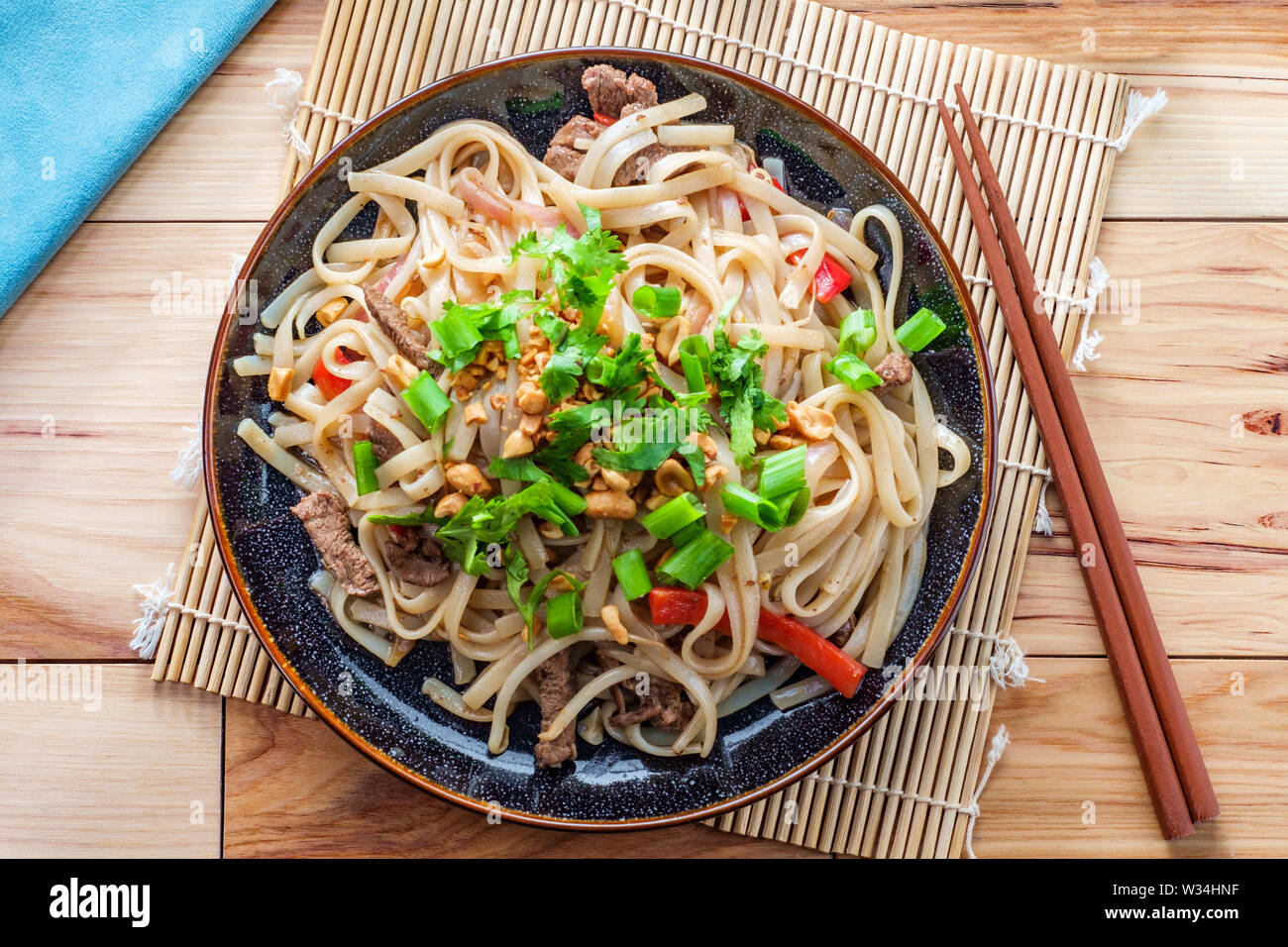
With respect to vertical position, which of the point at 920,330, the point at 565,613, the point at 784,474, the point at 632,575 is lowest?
the point at 565,613

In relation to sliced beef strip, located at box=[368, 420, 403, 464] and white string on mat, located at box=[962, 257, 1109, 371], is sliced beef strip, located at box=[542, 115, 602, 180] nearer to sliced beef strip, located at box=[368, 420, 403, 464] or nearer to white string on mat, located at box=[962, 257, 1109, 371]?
sliced beef strip, located at box=[368, 420, 403, 464]

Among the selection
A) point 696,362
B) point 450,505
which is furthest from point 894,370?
point 450,505

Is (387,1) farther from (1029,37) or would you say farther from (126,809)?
(126,809)

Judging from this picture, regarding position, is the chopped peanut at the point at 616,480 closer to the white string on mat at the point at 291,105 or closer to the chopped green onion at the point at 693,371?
the chopped green onion at the point at 693,371

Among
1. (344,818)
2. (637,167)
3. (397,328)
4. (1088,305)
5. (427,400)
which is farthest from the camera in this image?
(1088,305)

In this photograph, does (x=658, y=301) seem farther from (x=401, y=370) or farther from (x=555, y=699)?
(x=555, y=699)

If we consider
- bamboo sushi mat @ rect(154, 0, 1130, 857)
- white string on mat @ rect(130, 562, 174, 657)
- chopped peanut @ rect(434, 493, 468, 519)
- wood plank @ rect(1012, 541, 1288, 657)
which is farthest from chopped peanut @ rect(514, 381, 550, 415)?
wood plank @ rect(1012, 541, 1288, 657)

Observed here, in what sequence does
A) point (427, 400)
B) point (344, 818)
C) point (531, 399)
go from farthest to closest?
point (344, 818), point (427, 400), point (531, 399)
